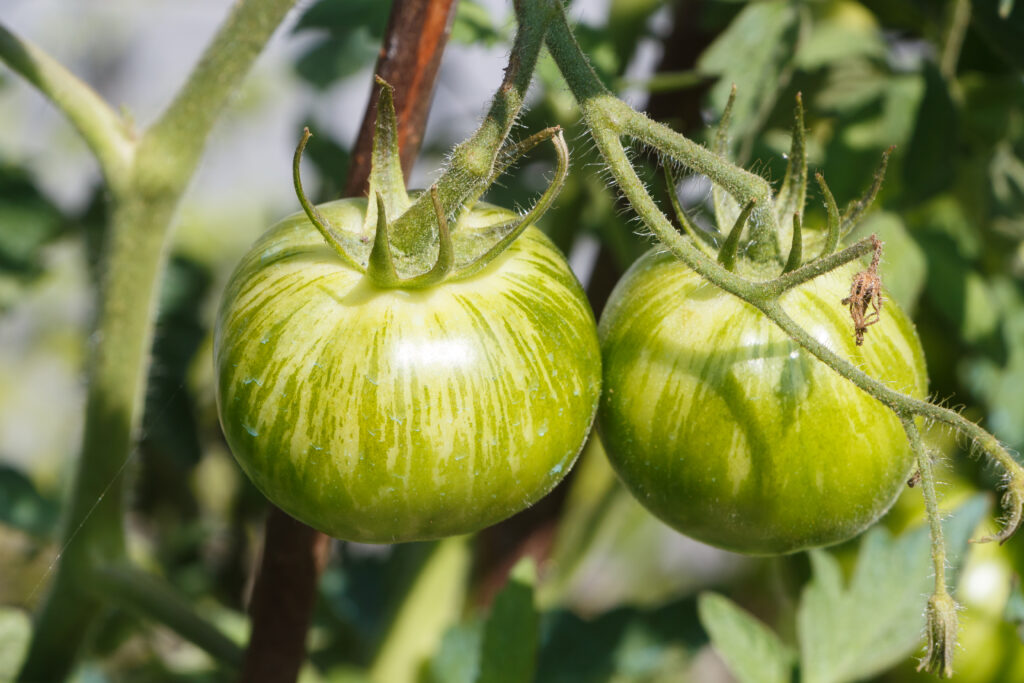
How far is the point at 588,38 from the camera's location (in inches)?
35.2

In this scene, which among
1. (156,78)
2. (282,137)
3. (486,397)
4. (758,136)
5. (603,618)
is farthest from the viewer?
(156,78)

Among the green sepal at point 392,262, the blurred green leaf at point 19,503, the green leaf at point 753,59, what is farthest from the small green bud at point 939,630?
the blurred green leaf at point 19,503

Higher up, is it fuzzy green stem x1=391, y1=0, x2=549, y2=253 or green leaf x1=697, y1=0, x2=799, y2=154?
green leaf x1=697, y1=0, x2=799, y2=154

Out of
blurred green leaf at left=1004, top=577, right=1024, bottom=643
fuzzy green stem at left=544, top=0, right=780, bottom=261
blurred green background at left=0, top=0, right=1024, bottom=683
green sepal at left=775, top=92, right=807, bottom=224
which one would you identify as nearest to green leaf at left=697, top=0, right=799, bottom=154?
blurred green background at left=0, top=0, right=1024, bottom=683

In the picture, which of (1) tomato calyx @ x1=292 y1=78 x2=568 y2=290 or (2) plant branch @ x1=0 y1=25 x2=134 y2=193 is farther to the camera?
(2) plant branch @ x1=0 y1=25 x2=134 y2=193

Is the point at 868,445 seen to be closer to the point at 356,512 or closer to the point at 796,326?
the point at 796,326

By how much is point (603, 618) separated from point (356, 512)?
2.03 ft

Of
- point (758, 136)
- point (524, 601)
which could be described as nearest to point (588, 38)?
point (758, 136)

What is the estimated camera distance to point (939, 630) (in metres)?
0.53

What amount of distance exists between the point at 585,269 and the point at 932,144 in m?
0.50

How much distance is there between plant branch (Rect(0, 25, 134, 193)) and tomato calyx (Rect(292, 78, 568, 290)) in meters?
0.30

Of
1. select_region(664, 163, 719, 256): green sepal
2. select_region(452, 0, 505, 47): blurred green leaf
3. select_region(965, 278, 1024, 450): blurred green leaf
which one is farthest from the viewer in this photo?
select_region(965, 278, 1024, 450): blurred green leaf

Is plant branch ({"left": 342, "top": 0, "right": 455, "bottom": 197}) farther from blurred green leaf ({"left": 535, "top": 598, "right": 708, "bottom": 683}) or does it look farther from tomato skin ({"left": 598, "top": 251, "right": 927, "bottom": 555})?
blurred green leaf ({"left": 535, "top": 598, "right": 708, "bottom": 683})

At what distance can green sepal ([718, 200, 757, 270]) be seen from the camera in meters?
0.58
